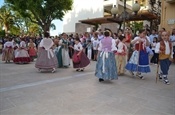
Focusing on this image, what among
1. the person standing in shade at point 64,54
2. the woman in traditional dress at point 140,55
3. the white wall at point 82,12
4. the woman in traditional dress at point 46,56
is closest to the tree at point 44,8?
the white wall at point 82,12

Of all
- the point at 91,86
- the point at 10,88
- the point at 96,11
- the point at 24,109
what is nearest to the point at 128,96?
the point at 91,86

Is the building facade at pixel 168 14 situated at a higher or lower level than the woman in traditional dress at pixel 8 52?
higher

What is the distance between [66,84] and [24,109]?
7.34 ft

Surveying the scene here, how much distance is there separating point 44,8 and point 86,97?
74.9 feet

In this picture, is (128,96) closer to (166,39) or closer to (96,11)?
(166,39)

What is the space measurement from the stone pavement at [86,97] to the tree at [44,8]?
2006 centimetres

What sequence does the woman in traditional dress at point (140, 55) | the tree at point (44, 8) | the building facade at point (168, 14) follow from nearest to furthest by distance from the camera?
1. the woman in traditional dress at point (140, 55)
2. the building facade at point (168, 14)
3. the tree at point (44, 8)

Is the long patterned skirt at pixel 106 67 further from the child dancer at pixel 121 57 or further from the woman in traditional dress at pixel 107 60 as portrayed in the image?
the child dancer at pixel 121 57

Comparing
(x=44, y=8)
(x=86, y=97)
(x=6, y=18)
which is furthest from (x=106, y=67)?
(x=6, y=18)

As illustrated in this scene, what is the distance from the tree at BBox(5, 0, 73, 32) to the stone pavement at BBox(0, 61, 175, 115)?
20063 millimetres

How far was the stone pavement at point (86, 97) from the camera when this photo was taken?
3998mm

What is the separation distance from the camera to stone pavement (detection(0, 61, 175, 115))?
4.00 metres

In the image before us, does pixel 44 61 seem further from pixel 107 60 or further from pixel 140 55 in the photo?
pixel 140 55

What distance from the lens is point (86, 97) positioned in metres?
4.84
